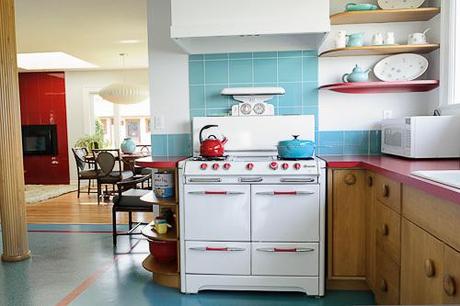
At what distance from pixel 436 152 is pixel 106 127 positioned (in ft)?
Result: 21.6

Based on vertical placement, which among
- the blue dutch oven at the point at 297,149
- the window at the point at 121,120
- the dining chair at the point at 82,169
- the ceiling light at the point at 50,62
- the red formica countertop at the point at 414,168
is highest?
the ceiling light at the point at 50,62

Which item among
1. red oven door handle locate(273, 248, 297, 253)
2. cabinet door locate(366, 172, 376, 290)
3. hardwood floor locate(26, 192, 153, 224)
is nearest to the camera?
cabinet door locate(366, 172, 376, 290)

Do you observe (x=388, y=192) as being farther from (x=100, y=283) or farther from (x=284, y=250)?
(x=100, y=283)

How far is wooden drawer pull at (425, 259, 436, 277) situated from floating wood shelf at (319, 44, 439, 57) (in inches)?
65.7

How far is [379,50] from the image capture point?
8.73ft

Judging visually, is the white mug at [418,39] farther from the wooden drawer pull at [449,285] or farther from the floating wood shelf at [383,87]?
the wooden drawer pull at [449,285]

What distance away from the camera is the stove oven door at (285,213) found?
2.28 metres

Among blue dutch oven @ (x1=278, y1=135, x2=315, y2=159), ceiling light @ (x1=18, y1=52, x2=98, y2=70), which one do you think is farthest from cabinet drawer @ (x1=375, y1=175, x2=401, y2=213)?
ceiling light @ (x1=18, y1=52, x2=98, y2=70)

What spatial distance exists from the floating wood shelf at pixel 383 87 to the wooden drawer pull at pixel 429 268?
5.02 ft

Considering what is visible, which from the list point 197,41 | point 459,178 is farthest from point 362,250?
point 197,41

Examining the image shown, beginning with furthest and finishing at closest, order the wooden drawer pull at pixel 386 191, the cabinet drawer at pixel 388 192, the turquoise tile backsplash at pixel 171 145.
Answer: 1. the turquoise tile backsplash at pixel 171 145
2. the wooden drawer pull at pixel 386 191
3. the cabinet drawer at pixel 388 192

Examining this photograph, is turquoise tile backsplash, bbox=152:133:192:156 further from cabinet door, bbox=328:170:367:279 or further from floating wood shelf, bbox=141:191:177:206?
cabinet door, bbox=328:170:367:279

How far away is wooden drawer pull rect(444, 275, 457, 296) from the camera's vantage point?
1.19m

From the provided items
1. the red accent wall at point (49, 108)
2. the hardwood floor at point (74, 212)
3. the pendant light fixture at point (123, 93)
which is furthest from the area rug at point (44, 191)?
the pendant light fixture at point (123, 93)
